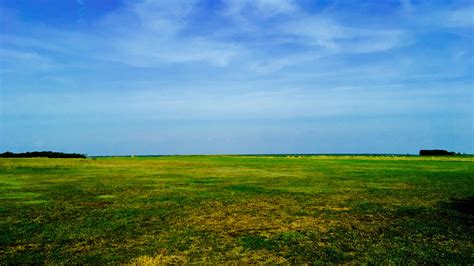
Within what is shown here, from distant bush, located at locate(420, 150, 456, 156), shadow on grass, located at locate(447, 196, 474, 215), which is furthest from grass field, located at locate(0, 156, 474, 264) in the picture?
distant bush, located at locate(420, 150, 456, 156)

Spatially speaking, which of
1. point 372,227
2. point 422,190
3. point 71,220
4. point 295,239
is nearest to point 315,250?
point 295,239

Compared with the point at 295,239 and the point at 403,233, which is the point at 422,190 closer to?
the point at 403,233

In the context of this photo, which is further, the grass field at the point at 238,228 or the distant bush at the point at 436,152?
the distant bush at the point at 436,152

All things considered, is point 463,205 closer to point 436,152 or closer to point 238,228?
point 238,228

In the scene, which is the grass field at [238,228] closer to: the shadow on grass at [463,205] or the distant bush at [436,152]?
the shadow on grass at [463,205]

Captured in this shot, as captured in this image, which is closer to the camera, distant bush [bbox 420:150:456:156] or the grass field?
the grass field

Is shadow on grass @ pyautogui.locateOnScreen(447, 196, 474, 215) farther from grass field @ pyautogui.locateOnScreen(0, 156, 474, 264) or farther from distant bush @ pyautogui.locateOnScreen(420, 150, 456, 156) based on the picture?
distant bush @ pyautogui.locateOnScreen(420, 150, 456, 156)

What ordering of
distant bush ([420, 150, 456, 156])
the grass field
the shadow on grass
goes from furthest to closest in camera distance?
distant bush ([420, 150, 456, 156]) → the shadow on grass → the grass field

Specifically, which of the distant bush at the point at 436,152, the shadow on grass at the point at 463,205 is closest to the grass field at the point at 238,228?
the shadow on grass at the point at 463,205

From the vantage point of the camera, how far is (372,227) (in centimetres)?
1300

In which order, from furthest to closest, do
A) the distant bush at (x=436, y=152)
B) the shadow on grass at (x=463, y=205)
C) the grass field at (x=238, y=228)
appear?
the distant bush at (x=436, y=152) < the shadow on grass at (x=463, y=205) < the grass field at (x=238, y=228)

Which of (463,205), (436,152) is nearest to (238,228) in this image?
(463,205)

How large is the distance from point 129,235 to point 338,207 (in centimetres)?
1025

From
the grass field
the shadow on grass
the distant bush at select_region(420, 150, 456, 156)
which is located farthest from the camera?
the distant bush at select_region(420, 150, 456, 156)
